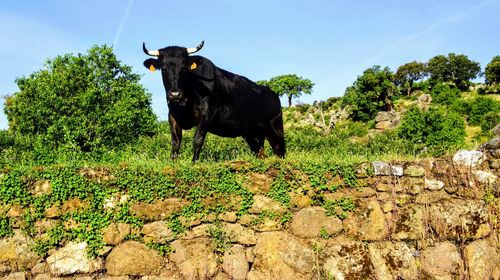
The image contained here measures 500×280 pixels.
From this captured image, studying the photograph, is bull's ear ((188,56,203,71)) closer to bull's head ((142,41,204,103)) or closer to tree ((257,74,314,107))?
bull's head ((142,41,204,103))

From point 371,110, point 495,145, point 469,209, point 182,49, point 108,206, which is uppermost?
point 371,110

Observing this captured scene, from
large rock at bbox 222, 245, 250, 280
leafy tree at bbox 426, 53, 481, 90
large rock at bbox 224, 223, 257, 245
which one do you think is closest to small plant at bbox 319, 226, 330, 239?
large rock at bbox 224, 223, 257, 245

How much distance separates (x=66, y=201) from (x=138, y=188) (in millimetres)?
1103

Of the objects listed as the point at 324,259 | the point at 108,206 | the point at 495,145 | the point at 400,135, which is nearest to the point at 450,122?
the point at 400,135

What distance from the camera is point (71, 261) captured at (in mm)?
6223

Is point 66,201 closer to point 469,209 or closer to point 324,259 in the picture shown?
point 324,259

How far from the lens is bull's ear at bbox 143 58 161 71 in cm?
762

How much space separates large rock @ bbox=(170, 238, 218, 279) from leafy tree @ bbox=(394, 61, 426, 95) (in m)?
92.1

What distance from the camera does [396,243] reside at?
729 centimetres

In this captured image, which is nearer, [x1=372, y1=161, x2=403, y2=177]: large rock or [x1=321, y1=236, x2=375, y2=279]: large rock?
[x1=321, y1=236, x2=375, y2=279]: large rock

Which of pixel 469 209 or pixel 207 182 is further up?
pixel 207 182

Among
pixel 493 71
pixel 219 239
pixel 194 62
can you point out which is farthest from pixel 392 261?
pixel 493 71

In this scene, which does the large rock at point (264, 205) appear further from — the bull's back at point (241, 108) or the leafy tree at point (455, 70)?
the leafy tree at point (455, 70)

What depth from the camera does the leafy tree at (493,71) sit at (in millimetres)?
71319
